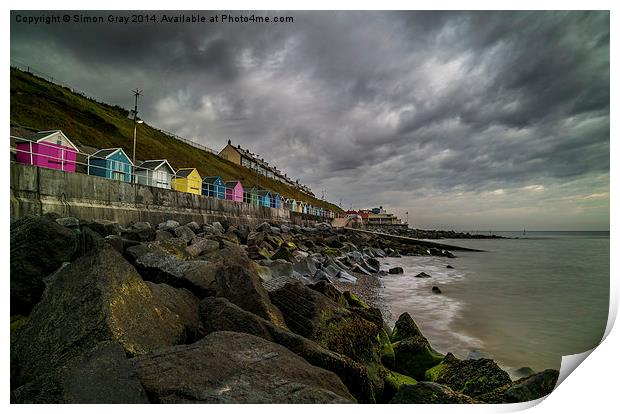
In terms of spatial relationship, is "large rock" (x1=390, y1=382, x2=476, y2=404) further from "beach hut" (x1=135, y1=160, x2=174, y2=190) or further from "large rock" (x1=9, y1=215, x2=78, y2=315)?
"beach hut" (x1=135, y1=160, x2=174, y2=190)

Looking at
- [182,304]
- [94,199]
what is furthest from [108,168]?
[182,304]

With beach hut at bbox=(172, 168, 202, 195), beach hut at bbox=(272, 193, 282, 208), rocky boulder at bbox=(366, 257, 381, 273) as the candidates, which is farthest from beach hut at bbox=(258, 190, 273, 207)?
rocky boulder at bbox=(366, 257, 381, 273)

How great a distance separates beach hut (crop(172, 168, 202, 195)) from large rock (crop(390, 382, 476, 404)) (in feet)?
66.5

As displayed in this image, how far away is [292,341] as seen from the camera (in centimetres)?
216

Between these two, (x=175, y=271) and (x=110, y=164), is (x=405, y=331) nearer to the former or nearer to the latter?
(x=175, y=271)

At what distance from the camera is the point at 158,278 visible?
9.84ft

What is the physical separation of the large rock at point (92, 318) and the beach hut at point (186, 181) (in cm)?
1924

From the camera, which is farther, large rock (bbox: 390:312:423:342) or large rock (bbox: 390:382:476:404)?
large rock (bbox: 390:312:423:342)

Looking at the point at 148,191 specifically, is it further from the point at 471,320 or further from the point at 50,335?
the point at 471,320

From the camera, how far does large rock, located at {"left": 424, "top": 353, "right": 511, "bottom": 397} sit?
2.40m

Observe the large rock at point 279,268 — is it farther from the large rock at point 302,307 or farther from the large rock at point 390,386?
the large rock at point 390,386

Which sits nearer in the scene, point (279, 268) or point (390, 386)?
point (390, 386)

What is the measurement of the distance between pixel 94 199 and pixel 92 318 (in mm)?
6074
